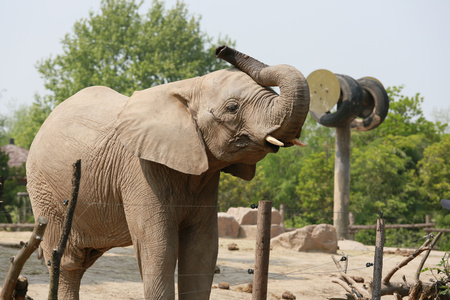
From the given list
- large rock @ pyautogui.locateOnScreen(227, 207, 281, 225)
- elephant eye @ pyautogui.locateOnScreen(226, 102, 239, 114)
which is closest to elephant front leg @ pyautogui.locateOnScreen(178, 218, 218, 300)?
elephant eye @ pyautogui.locateOnScreen(226, 102, 239, 114)

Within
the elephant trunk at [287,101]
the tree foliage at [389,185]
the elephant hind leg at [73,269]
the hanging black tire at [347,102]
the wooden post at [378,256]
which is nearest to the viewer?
the elephant trunk at [287,101]

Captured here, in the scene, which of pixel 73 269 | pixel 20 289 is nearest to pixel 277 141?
pixel 20 289

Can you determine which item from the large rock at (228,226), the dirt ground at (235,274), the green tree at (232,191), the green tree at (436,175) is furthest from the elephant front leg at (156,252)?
the green tree at (436,175)

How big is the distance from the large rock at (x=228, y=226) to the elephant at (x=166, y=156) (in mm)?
11518

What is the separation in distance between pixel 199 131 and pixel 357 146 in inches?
1224

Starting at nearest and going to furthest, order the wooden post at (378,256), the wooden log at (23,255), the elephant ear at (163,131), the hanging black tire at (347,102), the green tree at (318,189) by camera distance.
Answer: the wooden log at (23,255), the elephant ear at (163,131), the wooden post at (378,256), the hanging black tire at (347,102), the green tree at (318,189)

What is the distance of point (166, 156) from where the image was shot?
5.21 metres

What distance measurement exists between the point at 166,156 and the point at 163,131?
217 millimetres

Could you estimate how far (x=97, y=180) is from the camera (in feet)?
18.7

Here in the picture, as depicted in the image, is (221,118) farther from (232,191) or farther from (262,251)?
(232,191)

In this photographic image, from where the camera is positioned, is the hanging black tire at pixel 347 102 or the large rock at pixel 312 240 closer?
the large rock at pixel 312 240

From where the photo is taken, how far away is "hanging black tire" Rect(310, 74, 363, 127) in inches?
655

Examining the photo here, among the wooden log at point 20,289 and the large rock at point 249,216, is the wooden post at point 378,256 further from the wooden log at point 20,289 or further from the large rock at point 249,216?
the large rock at point 249,216

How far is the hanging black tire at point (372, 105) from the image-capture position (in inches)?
693
